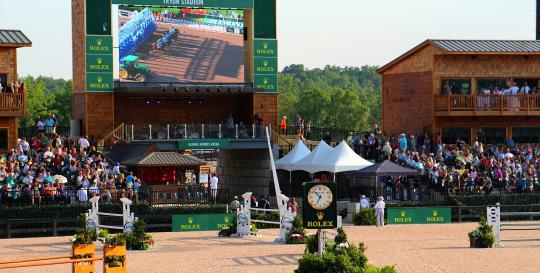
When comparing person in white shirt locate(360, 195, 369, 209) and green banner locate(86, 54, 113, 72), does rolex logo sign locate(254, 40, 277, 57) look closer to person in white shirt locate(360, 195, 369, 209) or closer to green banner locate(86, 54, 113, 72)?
green banner locate(86, 54, 113, 72)

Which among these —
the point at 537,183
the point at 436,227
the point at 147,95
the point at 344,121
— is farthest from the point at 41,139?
the point at 344,121

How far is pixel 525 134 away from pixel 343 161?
15.2 m

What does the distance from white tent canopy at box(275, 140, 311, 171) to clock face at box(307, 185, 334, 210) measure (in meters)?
25.4

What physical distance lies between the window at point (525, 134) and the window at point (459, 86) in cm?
320

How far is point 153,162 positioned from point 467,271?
22998mm

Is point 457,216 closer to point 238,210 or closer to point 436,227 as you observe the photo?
point 436,227

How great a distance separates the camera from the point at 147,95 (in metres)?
60.3

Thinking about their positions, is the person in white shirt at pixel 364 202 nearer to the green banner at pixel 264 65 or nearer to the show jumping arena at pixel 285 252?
the show jumping arena at pixel 285 252

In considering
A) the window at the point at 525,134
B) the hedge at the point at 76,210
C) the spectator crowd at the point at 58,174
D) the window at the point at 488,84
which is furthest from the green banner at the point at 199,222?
the window at the point at 525,134

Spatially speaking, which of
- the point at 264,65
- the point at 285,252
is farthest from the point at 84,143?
the point at 285,252

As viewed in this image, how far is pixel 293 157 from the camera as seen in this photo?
52.8 meters

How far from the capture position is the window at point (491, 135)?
61000mm

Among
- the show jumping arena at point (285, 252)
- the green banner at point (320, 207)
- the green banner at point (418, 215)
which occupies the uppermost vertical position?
the green banner at point (320, 207)

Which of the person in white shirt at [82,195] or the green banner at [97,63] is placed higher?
the green banner at [97,63]
